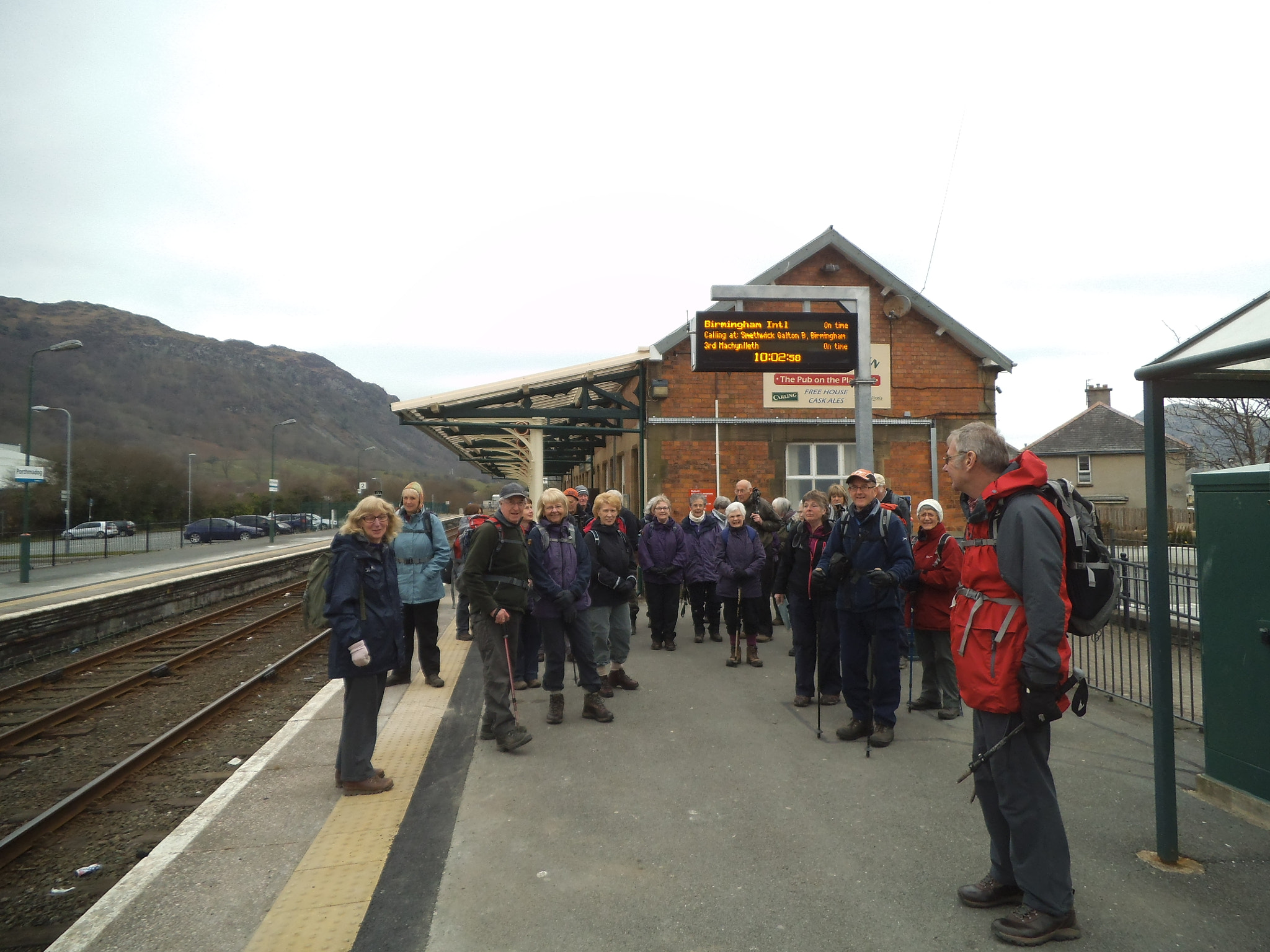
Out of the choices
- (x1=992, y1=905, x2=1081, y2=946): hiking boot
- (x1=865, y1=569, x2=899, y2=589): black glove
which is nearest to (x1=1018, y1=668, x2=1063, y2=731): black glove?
(x1=992, y1=905, x2=1081, y2=946): hiking boot

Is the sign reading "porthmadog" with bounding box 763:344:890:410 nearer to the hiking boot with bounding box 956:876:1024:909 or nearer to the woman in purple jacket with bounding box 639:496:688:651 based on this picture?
the woman in purple jacket with bounding box 639:496:688:651

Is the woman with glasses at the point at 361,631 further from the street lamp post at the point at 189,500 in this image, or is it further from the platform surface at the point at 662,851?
the street lamp post at the point at 189,500

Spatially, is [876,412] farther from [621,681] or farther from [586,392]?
[621,681]

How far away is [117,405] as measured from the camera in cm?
11456

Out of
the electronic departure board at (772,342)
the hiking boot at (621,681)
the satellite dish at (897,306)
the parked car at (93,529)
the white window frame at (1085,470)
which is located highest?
the satellite dish at (897,306)

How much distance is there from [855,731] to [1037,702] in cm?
271

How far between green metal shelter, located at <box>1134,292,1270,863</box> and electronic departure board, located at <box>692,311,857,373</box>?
592cm

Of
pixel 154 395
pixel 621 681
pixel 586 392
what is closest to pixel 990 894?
pixel 621 681

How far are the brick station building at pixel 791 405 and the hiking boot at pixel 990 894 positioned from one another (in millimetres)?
10142

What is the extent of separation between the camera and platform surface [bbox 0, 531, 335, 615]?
53.0ft

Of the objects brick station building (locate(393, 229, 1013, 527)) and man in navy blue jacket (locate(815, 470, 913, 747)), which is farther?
brick station building (locate(393, 229, 1013, 527))

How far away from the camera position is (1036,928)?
2980 mm

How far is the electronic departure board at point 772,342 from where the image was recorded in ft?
32.2

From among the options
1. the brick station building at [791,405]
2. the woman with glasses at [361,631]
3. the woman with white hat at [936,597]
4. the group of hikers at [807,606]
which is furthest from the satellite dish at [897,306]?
the woman with glasses at [361,631]
